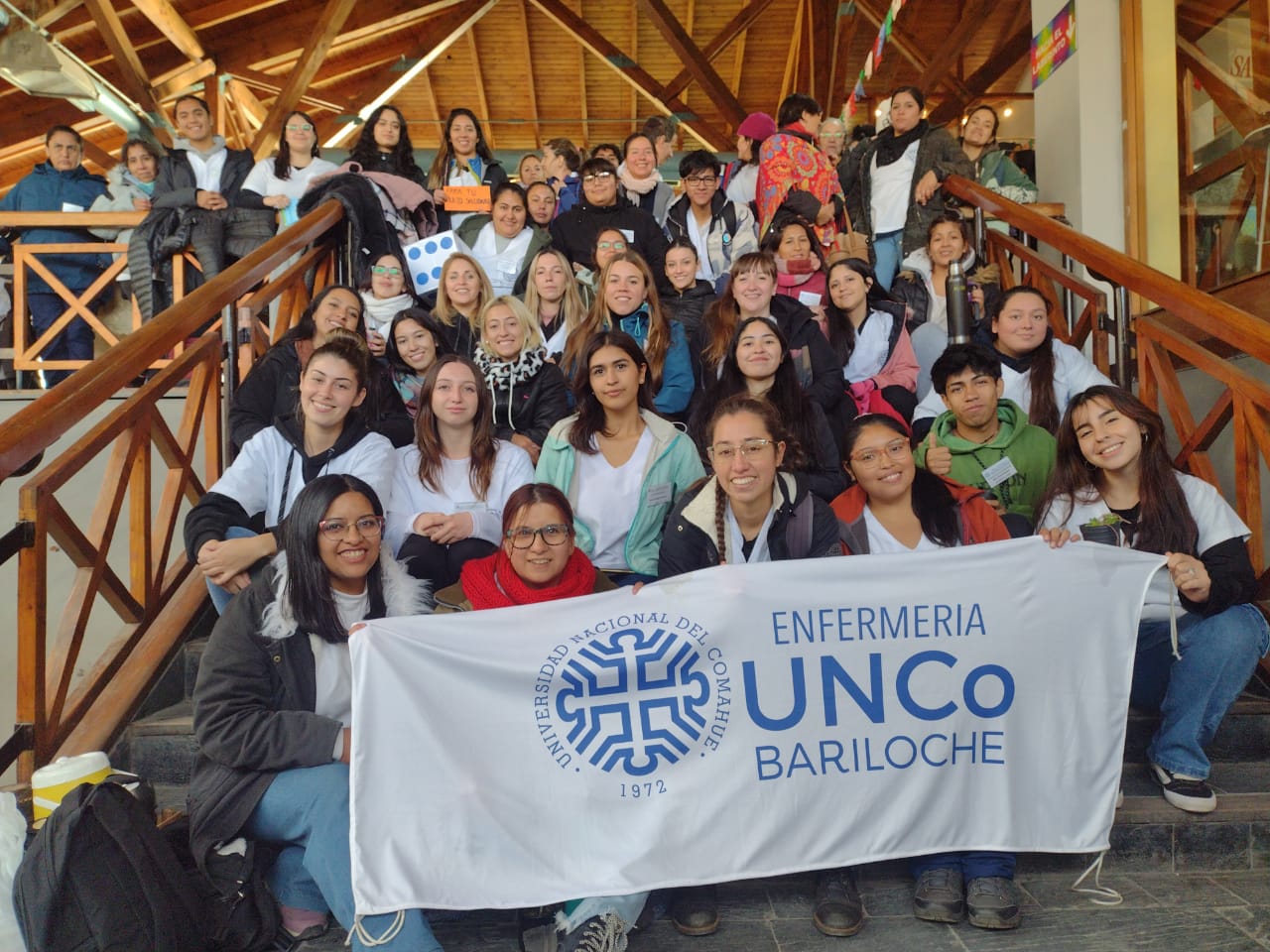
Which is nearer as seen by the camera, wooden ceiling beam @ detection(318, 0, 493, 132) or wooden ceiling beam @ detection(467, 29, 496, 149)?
wooden ceiling beam @ detection(318, 0, 493, 132)

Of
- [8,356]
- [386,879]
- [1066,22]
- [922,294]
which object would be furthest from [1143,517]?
[8,356]

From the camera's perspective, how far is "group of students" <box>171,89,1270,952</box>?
253 cm

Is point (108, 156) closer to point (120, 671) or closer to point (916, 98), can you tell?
point (916, 98)

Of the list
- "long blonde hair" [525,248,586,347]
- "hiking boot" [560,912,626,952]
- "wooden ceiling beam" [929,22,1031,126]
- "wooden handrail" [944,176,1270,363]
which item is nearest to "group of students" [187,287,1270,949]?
"hiking boot" [560,912,626,952]

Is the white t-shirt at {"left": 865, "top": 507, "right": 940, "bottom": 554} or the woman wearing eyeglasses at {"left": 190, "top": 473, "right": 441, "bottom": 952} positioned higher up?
the white t-shirt at {"left": 865, "top": 507, "right": 940, "bottom": 554}

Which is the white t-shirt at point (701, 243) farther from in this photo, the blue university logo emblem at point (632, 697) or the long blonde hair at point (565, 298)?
the blue university logo emblem at point (632, 697)

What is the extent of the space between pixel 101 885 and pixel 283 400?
2.31 m

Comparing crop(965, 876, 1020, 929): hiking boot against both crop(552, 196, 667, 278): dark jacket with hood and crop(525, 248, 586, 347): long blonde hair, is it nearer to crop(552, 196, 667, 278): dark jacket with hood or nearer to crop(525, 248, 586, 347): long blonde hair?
crop(525, 248, 586, 347): long blonde hair

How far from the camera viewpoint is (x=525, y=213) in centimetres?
625

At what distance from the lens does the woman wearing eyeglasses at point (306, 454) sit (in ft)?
11.0

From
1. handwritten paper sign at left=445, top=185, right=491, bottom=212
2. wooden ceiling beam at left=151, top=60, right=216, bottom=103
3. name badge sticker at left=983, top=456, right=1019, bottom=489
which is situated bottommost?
name badge sticker at left=983, top=456, right=1019, bottom=489

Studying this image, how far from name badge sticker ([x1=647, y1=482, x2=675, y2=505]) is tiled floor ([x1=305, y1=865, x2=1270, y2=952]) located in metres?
1.25

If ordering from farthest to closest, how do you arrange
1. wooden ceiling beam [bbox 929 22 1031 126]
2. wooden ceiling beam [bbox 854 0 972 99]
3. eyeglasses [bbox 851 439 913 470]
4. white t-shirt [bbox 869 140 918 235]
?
wooden ceiling beam [bbox 929 22 1031 126] → wooden ceiling beam [bbox 854 0 972 99] → white t-shirt [bbox 869 140 918 235] → eyeglasses [bbox 851 439 913 470]

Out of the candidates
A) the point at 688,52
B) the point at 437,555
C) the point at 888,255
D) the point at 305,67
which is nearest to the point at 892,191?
the point at 888,255
